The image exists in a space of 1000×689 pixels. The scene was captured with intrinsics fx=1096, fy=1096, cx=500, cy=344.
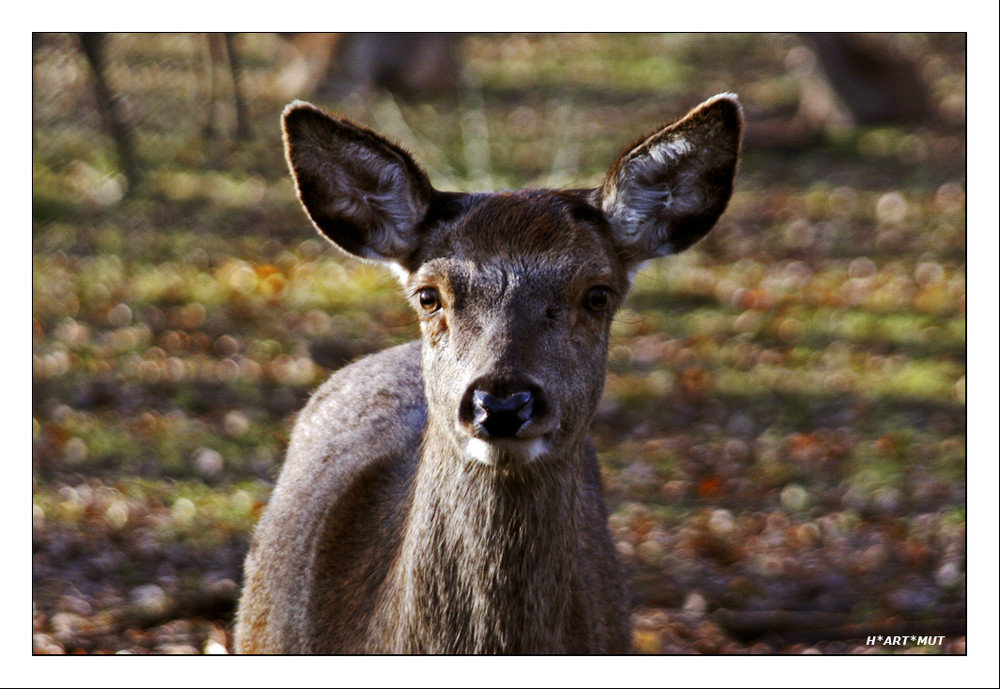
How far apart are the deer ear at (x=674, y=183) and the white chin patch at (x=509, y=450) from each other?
3.13ft

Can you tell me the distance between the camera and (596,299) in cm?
366

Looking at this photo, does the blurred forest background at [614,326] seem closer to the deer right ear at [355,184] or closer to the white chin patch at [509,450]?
the deer right ear at [355,184]

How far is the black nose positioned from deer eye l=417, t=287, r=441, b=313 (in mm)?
535

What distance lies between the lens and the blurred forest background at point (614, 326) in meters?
6.29

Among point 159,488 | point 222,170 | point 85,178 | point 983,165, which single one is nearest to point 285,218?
point 222,170

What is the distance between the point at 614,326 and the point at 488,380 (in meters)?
5.55

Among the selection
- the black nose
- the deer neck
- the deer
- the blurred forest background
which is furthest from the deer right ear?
the black nose

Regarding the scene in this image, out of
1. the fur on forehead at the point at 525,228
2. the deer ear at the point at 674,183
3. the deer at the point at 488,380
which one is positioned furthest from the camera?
the deer ear at the point at 674,183

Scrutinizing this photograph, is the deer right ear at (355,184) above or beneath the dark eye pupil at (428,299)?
above

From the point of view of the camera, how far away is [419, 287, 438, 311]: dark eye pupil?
3.69 metres

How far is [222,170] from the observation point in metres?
12.7

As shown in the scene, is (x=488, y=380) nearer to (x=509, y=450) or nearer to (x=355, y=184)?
(x=509, y=450)

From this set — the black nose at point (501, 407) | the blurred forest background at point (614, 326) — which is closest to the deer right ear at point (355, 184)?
the blurred forest background at point (614, 326)

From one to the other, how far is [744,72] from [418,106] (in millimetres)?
4534
